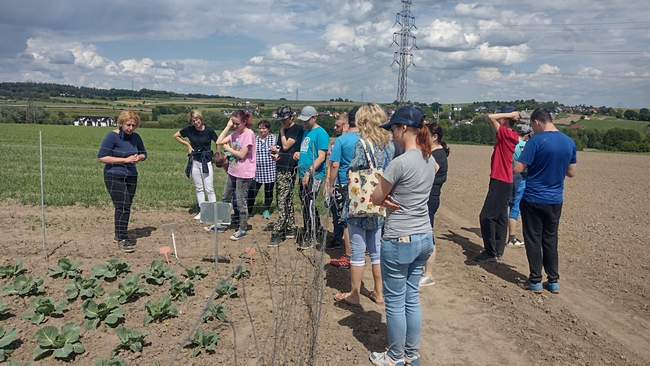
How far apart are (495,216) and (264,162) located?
3.64 meters

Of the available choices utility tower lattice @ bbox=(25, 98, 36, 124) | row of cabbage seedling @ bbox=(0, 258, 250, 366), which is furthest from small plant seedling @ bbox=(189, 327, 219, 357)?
utility tower lattice @ bbox=(25, 98, 36, 124)

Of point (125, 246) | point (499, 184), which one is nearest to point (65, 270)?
point (125, 246)

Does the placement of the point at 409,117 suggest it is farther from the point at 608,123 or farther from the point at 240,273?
the point at 608,123

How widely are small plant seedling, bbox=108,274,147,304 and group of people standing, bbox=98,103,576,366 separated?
171 centimetres

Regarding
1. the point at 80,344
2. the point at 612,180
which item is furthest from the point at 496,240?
the point at 612,180

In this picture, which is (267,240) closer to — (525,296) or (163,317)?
(163,317)

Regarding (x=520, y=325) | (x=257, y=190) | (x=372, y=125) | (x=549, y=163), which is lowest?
(x=520, y=325)

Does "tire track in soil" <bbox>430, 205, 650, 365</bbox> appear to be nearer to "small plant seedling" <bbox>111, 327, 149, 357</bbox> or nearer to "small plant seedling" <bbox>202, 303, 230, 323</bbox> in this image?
"small plant seedling" <bbox>202, 303, 230, 323</bbox>

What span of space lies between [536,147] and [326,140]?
2624mm

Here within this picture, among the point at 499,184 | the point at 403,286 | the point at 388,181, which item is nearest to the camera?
the point at 388,181

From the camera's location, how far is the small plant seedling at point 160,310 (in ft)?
13.8

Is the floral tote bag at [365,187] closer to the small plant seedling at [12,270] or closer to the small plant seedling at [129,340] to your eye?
the small plant seedling at [129,340]

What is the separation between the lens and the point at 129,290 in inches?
182

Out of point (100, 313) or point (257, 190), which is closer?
point (100, 313)
